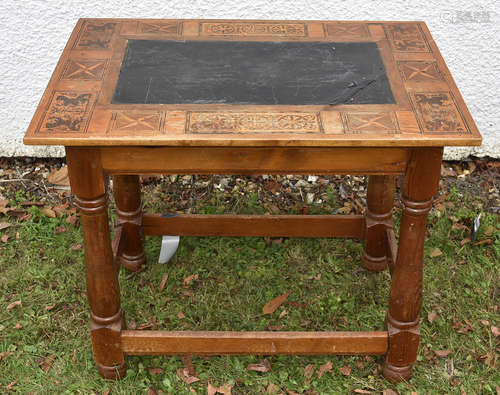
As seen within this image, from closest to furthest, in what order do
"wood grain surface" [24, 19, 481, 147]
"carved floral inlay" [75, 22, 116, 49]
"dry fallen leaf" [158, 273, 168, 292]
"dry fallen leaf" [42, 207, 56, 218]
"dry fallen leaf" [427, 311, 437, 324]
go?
1. "wood grain surface" [24, 19, 481, 147]
2. "carved floral inlay" [75, 22, 116, 49]
3. "dry fallen leaf" [427, 311, 437, 324]
4. "dry fallen leaf" [158, 273, 168, 292]
5. "dry fallen leaf" [42, 207, 56, 218]

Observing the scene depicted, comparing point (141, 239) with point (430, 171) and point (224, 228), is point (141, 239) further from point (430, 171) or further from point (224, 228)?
point (430, 171)

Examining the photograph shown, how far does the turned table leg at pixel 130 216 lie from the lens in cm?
340

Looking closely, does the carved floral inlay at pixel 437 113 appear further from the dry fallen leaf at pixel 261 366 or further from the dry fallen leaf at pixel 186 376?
the dry fallen leaf at pixel 186 376

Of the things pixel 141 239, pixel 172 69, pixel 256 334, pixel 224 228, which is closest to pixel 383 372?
pixel 256 334

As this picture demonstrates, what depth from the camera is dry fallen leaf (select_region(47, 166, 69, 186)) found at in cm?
429

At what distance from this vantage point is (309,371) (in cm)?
309

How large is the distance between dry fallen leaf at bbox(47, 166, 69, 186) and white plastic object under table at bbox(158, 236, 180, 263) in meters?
0.95

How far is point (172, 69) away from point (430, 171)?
1.11m

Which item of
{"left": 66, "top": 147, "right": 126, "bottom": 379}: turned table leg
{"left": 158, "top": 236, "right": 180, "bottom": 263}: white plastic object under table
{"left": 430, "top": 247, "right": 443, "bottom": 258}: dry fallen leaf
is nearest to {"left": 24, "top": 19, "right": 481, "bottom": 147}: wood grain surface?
{"left": 66, "top": 147, "right": 126, "bottom": 379}: turned table leg

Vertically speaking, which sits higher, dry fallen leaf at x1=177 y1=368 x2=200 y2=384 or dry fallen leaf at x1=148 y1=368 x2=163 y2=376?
dry fallen leaf at x1=148 y1=368 x2=163 y2=376

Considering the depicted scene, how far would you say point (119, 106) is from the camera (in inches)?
100

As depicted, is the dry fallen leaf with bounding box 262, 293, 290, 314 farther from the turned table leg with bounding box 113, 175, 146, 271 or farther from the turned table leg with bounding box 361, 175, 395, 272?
the turned table leg with bounding box 113, 175, 146, 271

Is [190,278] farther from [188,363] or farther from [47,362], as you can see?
[47,362]

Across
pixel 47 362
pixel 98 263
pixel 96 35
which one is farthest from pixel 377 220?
pixel 47 362
